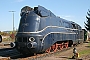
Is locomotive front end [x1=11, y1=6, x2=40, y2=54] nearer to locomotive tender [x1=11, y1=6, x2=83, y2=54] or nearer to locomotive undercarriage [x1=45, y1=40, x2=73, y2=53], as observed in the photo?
locomotive tender [x1=11, y1=6, x2=83, y2=54]

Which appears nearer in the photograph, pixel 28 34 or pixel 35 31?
pixel 28 34

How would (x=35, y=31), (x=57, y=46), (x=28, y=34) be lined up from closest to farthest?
(x=28, y=34), (x=35, y=31), (x=57, y=46)

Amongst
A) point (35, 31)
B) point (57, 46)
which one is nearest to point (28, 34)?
point (35, 31)

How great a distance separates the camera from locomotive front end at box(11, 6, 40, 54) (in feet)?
50.7

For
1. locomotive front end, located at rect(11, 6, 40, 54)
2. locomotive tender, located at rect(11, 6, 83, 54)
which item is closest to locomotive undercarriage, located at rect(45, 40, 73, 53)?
locomotive tender, located at rect(11, 6, 83, 54)

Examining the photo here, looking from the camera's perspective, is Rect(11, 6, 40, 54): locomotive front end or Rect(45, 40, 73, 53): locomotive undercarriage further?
Rect(45, 40, 73, 53): locomotive undercarriage

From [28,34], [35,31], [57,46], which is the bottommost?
[57,46]

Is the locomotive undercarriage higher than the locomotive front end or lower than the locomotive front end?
lower

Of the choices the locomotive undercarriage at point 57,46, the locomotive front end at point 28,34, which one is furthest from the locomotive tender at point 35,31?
the locomotive undercarriage at point 57,46

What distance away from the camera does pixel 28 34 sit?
15633mm

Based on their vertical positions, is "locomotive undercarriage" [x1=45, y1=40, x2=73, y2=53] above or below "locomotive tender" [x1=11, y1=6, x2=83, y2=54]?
below

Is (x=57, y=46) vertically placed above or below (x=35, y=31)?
below

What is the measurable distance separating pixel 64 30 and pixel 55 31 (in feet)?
11.1

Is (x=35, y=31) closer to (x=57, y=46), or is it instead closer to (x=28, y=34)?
(x=28, y=34)
